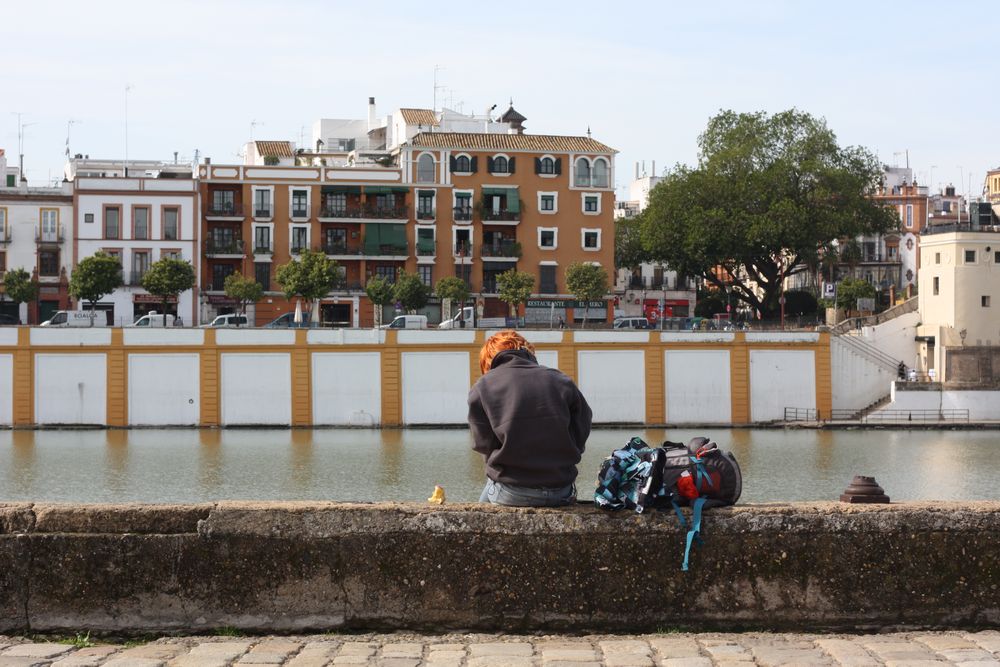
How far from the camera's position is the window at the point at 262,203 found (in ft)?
228

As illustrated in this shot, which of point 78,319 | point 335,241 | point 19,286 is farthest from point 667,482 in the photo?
point 335,241

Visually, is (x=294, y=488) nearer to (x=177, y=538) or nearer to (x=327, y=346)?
(x=327, y=346)

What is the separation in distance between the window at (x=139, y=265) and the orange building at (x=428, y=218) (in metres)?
2.63

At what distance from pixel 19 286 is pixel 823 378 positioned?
33261 mm

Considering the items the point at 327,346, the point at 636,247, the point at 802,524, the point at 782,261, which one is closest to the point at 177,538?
the point at 802,524

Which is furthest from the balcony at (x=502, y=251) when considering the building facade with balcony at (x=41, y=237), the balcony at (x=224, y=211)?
the building facade with balcony at (x=41, y=237)

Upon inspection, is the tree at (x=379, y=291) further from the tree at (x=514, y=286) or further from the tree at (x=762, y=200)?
the tree at (x=762, y=200)

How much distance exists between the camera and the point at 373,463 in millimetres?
42906

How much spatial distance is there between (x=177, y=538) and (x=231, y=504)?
1.12 feet

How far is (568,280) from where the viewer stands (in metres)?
70.4

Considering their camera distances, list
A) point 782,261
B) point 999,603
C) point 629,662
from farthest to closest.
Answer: point 782,261
point 999,603
point 629,662

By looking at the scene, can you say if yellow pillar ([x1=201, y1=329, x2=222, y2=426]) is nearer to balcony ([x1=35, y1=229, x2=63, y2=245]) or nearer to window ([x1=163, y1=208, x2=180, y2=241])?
window ([x1=163, y1=208, x2=180, y2=241])

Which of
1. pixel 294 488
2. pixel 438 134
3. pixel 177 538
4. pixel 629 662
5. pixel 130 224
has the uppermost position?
pixel 438 134

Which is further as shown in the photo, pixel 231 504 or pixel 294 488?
pixel 294 488
